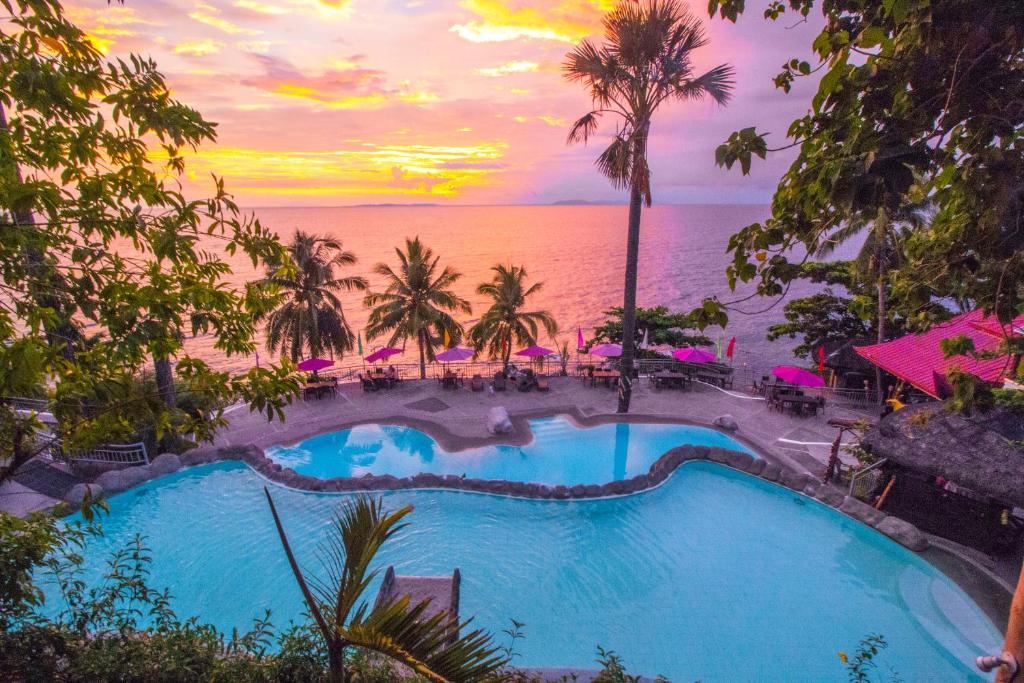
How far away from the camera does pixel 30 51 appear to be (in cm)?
377

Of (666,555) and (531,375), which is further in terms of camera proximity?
(531,375)

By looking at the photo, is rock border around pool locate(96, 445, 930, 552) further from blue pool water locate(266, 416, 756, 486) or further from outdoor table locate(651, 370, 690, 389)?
outdoor table locate(651, 370, 690, 389)

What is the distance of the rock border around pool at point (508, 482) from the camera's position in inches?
548

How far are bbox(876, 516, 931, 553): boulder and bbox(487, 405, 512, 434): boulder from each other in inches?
443

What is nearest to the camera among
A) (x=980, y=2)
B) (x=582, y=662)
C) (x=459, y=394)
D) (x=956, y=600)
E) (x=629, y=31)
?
(x=980, y=2)

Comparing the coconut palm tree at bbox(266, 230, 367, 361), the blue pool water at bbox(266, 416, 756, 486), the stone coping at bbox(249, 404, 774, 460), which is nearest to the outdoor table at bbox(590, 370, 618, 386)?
the stone coping at bbox(249, 404, 774, 460)

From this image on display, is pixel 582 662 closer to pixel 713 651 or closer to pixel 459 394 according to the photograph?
pixel 713 651

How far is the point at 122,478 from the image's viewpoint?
14352mm

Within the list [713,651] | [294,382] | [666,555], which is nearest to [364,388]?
[666,555]

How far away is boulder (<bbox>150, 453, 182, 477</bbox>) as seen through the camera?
15070mm

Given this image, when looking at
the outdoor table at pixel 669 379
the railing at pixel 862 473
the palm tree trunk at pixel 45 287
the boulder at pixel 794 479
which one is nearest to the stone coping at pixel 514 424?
the boulder at pixel 794 479

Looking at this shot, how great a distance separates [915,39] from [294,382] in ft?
16.2

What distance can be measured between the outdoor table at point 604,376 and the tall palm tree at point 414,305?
277 inches

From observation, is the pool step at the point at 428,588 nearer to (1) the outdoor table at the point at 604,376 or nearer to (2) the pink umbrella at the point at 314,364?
(2) the pink umbrella at the point at 314,364
